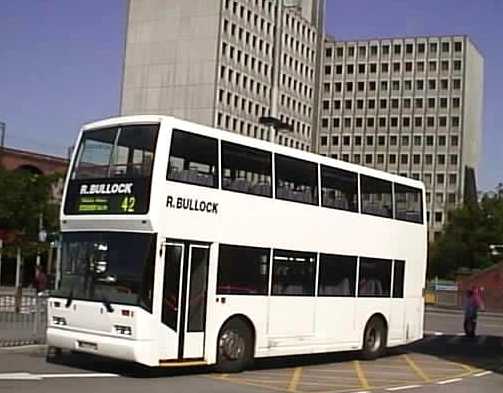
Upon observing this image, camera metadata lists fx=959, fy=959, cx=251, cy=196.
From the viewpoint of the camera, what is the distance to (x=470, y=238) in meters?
82.4

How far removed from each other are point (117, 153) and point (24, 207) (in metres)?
23.1

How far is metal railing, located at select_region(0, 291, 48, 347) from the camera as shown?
69.6 ft

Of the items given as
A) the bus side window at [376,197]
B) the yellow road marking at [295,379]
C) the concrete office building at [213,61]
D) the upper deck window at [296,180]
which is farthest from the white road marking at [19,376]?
the concrete office building at [213,61]

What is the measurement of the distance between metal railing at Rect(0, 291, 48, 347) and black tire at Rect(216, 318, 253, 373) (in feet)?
17.1

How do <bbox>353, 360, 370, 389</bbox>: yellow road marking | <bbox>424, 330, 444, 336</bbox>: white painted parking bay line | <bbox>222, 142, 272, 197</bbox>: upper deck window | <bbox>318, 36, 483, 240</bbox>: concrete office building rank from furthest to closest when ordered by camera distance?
<bbox>318, 36, 483, 240</bbox>: concrete office building → <bbox>424, 330, 444, 336</bbox>: white painted parking bay line → <bbox>222, 142, 272, 197</bbox>: upper deck window → <bbox>353, 360, 370, 389</bbox>: yellow road marking

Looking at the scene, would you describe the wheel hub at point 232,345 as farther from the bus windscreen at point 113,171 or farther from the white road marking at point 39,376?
the bus windscreen at point 113,171

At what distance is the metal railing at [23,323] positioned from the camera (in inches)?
835

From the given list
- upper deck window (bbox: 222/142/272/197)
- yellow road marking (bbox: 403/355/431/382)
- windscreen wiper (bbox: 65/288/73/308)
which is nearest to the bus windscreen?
windscreen wiper (bbox: 65/288/73/308)

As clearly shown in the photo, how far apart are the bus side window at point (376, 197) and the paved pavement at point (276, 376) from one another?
3495 mm

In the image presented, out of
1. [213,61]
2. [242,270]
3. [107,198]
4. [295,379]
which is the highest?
[213,61]

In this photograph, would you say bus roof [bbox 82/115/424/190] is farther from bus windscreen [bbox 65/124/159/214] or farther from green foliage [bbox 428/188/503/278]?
green foliage [bbox 428/188/503/278]

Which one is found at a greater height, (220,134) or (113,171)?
(220,134)

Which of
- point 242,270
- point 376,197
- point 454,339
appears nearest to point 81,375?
point 242,270

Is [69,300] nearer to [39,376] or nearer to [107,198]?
[39,376]
